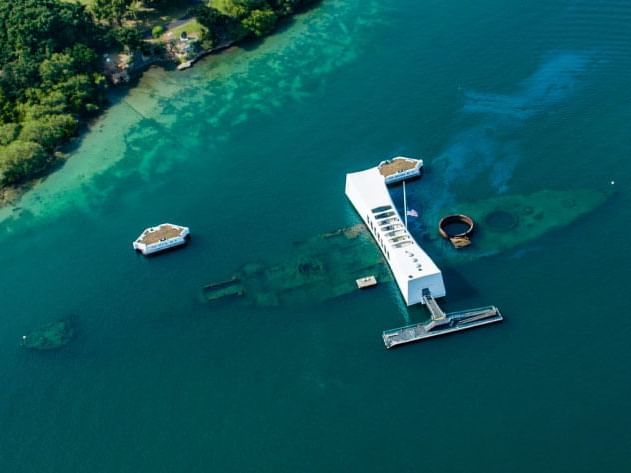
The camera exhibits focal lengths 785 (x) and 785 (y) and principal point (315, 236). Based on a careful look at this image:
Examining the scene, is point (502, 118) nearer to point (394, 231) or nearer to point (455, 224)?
point (455, 224)

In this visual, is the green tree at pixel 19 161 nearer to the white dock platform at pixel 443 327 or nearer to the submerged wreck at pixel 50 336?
the submerged wreck at pixel 50 336

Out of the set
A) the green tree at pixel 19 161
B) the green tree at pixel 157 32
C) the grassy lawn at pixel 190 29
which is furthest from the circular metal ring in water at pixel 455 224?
the green tree at pixel 157 32

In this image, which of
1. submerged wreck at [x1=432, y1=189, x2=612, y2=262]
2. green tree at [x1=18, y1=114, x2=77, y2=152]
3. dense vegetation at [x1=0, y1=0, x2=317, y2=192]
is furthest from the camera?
dense vegetation at [x1=0, y1=0, x2=317, y2=192]

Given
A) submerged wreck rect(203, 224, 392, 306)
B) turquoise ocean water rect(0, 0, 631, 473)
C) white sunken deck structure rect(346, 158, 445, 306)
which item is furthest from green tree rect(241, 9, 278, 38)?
submerged wreck rect(203, 224, 392, 306)

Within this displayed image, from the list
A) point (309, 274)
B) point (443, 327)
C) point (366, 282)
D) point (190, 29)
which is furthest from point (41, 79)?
point (443, 327)

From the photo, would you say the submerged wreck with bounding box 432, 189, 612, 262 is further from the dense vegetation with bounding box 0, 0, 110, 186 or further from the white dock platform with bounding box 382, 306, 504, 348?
the dense vegetation with bounding box 0, 0, 110, 186

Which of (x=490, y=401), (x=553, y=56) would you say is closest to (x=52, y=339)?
(x=490, y=401)

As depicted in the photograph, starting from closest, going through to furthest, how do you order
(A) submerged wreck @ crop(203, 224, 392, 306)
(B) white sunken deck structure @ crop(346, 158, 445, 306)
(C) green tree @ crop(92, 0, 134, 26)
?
(B) white sunken deck structure @ crop(346, 158, 445, 306) < (A) submerged wreck @ crop(203, 224, 392, 306) < (C) green tree @ crop(92, 0, 134, 26)
